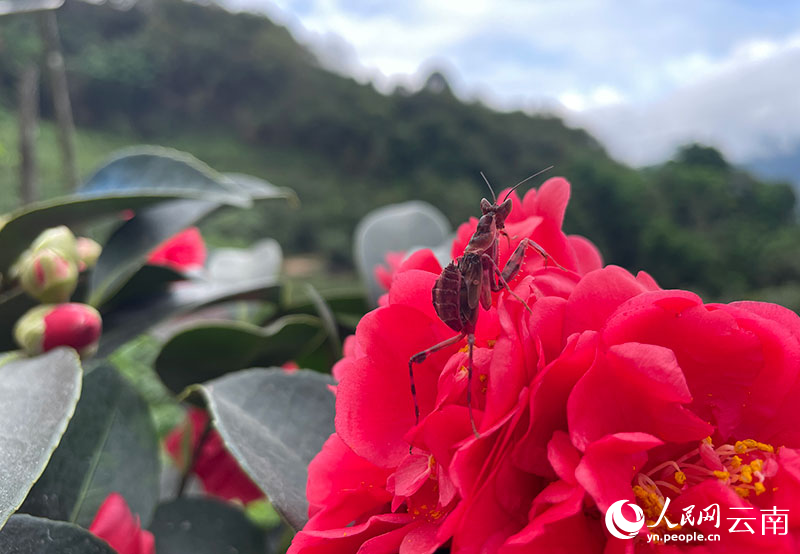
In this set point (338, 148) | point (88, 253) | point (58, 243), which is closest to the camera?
point (58, 243)

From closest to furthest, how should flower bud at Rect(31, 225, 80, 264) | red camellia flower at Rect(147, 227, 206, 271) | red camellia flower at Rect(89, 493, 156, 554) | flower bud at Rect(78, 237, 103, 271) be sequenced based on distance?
red camellia flower at Rect(89, 493, 156, 554) < flower bud at Rect(31, 225, 80, 264) < flower bud at Rect(78, 237, 103, 271) < red camellia flower at Rect(147, 227, 206, 271)

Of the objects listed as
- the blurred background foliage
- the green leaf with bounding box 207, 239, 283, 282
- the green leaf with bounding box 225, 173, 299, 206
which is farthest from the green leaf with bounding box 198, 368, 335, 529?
the blurred background foliage

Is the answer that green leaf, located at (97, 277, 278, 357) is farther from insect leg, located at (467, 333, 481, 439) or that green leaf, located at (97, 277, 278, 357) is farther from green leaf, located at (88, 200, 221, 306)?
insect leg, located at (467, 333, 481, 439)

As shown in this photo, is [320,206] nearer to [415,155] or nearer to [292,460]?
[415,155]

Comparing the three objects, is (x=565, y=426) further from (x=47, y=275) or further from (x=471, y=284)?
(x=47, y=275)

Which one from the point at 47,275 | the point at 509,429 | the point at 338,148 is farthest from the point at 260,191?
the point at 338,148

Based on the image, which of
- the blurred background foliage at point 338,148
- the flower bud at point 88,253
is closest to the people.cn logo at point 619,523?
the flower bud at point 88,253
